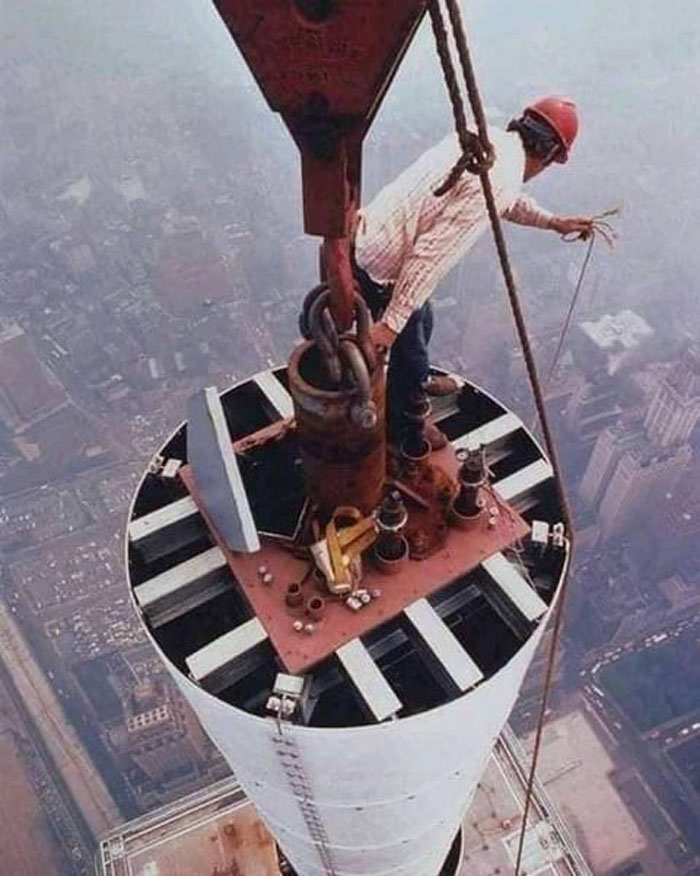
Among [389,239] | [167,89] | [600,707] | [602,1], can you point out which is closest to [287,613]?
[389,239]

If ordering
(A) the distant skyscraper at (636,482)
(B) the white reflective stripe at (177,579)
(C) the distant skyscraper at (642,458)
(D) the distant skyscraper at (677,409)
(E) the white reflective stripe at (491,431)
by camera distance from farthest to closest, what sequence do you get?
(D) the distant skyscraper at (677,409) → (C) the distant skyscraper at (642,458) → (A) the distant skyscraper at (636,482) → (E) the white reflective stripe at (491,431) → (B) the white reflective stripe at (177,579)

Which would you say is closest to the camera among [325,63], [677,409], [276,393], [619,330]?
[325,63]

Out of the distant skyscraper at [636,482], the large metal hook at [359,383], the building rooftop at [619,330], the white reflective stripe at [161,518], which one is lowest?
the large metal hook at [359,383]

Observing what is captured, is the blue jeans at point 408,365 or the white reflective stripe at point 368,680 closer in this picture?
the white reflective stripe at point 368,680

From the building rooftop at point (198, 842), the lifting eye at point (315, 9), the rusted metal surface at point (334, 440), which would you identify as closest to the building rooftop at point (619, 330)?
the building rooftop at point (198, 842)

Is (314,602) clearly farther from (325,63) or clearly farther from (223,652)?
(325,63)

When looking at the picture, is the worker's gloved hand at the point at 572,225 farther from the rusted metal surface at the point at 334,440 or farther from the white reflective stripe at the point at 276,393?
the white reflective stripe at the point at 276,393

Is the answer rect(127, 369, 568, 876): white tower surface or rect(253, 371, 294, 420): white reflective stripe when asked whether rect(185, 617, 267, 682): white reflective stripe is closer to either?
rect(127, 369, 568, 876): white tower surface

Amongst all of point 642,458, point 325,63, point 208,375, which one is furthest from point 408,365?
point 208,375
